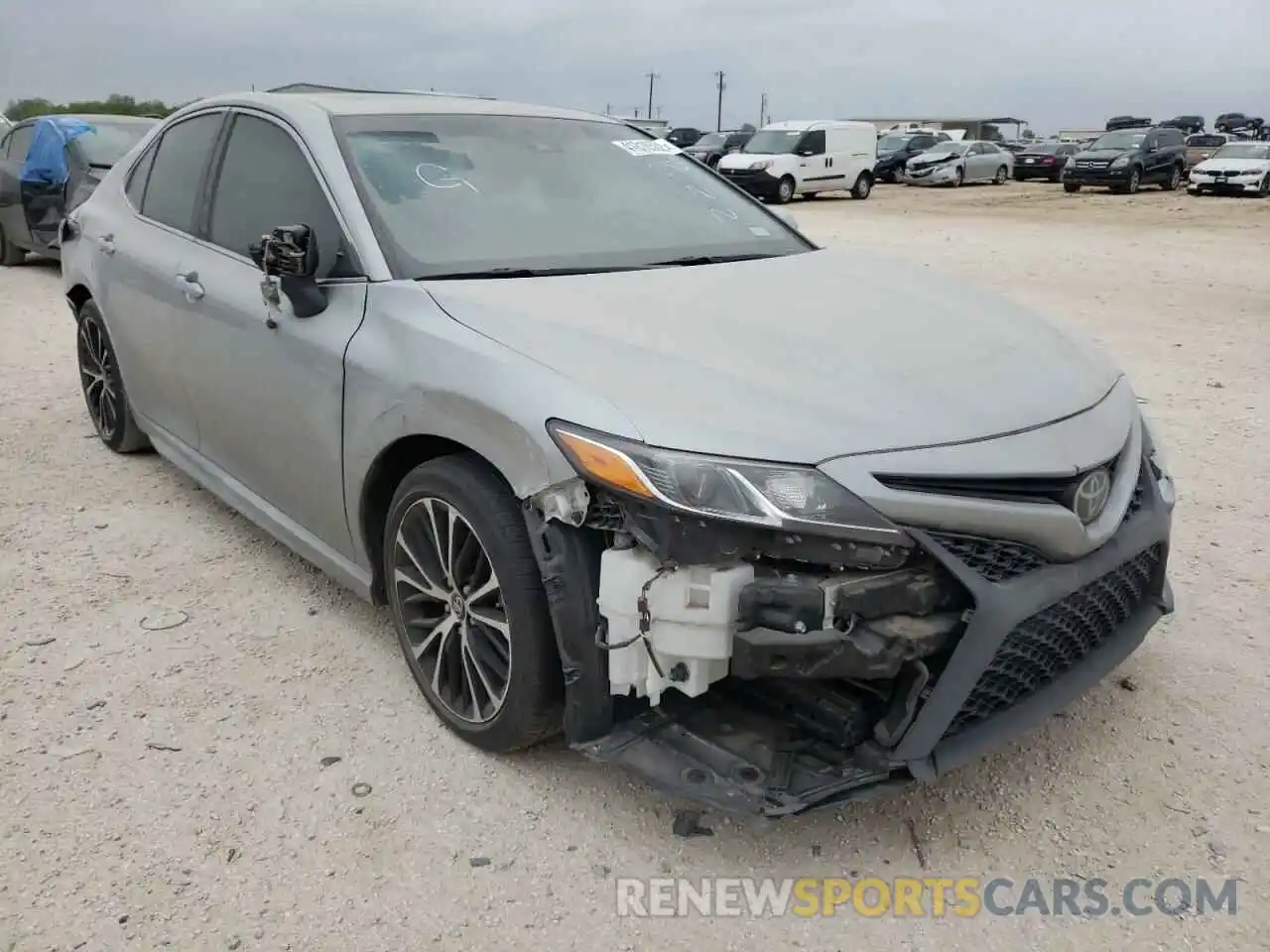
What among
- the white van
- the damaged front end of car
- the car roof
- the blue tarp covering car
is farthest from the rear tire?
the white van

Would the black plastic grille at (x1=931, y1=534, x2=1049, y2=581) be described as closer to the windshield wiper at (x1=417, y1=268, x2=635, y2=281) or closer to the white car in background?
the windshield wiper at (x1=417, y1=268, x2=635, y2=281)

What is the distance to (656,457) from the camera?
2252 mm

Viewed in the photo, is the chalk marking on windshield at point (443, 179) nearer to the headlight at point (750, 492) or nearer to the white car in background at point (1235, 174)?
the headlight at point (750, 492)

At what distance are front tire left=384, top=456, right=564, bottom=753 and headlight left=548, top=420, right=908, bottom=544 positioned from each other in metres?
0.45

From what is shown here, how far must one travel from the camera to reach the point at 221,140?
3.98 meters

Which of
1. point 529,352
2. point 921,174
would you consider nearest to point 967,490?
point 529,352

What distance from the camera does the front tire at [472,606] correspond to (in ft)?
8.42

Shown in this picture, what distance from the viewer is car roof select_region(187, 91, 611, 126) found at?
357cm

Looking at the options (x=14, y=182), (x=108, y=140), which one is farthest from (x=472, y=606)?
(x=14, y=182)

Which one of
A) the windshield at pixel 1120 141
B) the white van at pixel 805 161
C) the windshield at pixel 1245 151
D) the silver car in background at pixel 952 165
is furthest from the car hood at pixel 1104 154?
the white van at pixel 805 161

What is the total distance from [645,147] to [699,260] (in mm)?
864

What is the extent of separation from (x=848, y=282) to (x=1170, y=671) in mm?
1560

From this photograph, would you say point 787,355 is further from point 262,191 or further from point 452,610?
point 262,191

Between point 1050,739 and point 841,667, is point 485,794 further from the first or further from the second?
point 1050,739
